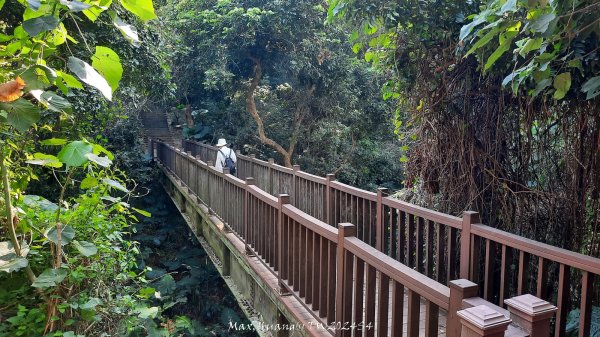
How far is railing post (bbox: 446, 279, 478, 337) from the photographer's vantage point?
148 cm

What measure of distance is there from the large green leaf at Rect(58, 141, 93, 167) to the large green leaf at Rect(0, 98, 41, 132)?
12.1 inches

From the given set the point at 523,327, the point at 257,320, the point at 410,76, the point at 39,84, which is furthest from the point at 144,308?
the point at 410,76

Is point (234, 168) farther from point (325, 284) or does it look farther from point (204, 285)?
point (325, 284)

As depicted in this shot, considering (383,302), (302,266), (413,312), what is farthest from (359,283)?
(302,266)

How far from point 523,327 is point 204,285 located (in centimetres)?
891

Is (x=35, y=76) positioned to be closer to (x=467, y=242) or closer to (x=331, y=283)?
(x=331, y=283)

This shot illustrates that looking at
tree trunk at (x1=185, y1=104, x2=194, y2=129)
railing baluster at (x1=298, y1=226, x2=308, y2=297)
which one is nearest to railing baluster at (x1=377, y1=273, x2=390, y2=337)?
railing baluster at (x1=298, y1=226, x2=308, y2=297)

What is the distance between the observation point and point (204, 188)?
20.7 feet

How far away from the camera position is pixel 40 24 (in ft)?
5.07

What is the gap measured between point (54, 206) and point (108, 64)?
5.06 feet

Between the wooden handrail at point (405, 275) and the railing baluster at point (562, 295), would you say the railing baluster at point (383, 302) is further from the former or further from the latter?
the railing baluster at point (562, 295)

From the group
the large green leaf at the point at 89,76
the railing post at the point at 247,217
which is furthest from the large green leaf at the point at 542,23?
the railing post at the point at 247,217

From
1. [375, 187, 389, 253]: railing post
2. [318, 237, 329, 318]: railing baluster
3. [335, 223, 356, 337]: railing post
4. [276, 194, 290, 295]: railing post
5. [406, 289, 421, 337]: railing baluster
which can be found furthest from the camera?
[375, 187, 389, 253]: railing post

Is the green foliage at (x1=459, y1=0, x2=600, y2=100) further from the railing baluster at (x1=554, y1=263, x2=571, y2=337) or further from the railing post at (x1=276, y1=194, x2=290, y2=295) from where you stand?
the railing post at (x1=276, y1=194, x2=290, y2=295)
